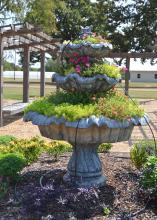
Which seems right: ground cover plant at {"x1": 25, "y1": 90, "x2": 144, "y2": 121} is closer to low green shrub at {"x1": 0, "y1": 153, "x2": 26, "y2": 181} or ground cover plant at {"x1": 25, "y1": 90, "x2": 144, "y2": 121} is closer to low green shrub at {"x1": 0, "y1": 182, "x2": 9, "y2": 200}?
low green shrub at {"x1": 0, "y1": 153, "x2": 26, "y2": 181}

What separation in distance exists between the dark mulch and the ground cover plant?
0.82 metres

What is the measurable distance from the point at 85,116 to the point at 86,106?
0.25 metres

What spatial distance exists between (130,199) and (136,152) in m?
1.30

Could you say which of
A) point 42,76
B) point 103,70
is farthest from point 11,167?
point 42,76

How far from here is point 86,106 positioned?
16.5ft

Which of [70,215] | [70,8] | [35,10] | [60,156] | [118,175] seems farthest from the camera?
[70,8]

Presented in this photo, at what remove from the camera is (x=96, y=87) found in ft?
17.2

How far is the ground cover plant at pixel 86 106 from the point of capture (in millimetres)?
4863

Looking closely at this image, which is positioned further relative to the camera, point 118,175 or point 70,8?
point 70,8

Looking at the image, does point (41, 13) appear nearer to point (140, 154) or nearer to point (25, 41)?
point (25, 41)

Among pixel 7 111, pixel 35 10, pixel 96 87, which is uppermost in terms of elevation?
pixel 35 10

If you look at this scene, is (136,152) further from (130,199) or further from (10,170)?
(10,170)

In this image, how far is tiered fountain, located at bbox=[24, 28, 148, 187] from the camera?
4.84 m

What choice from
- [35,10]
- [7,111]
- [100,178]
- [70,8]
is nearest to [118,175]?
[100,178]
